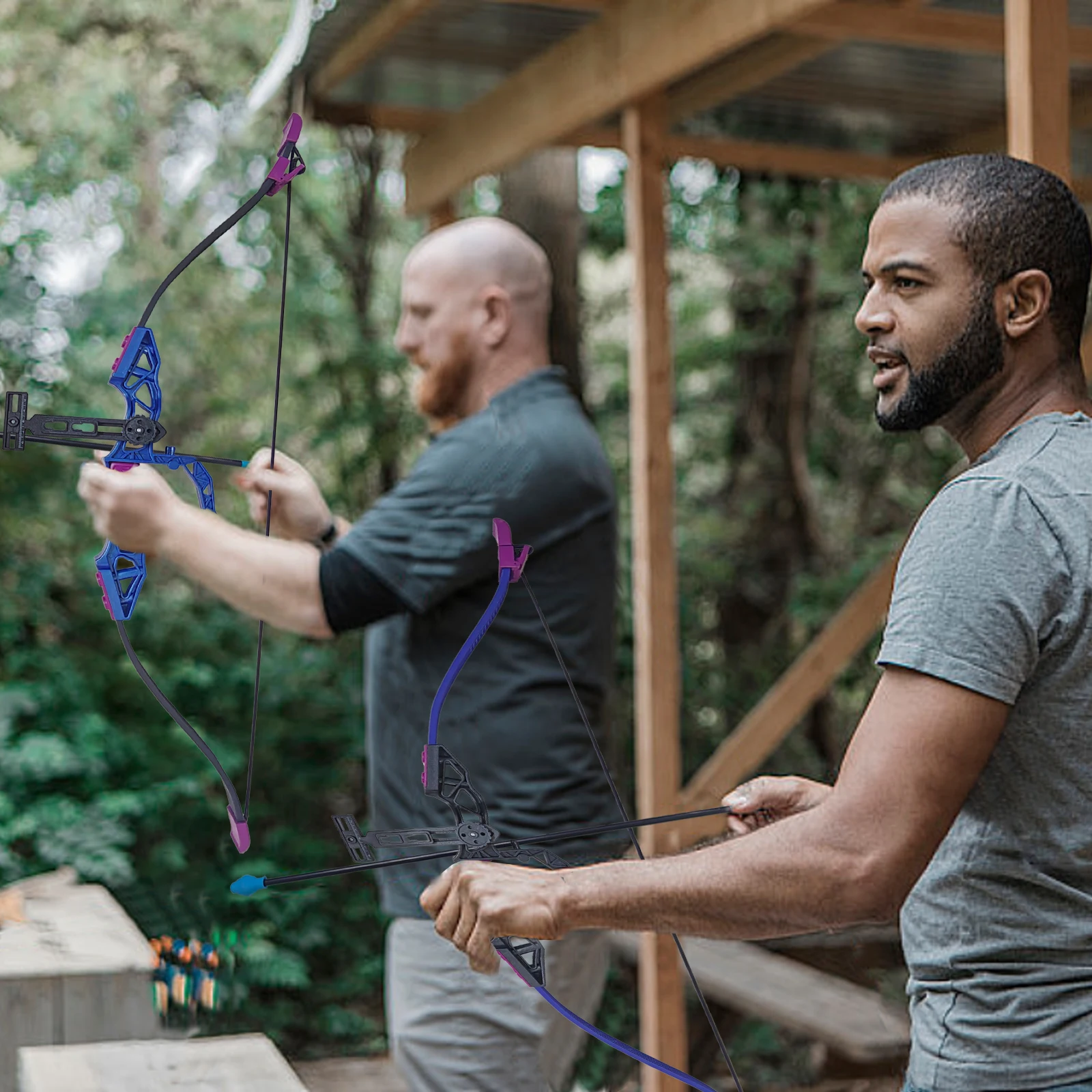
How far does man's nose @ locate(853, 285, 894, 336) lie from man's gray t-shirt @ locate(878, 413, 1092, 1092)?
0.51 ft

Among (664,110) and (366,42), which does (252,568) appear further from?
(366,42)

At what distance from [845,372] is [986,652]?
6.11m

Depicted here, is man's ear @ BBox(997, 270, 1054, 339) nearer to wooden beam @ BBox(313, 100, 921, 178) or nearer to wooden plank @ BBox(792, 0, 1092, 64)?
wooden plank @ BBox(792, 0, 1092, 64)

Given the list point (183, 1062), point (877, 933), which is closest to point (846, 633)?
point (877, 933)

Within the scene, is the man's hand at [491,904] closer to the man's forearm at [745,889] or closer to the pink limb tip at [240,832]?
the man's forearm at [745,889]

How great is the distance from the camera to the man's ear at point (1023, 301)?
1.33 metres

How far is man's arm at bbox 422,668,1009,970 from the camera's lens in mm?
1180

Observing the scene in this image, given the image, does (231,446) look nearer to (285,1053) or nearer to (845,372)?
(285,1053)

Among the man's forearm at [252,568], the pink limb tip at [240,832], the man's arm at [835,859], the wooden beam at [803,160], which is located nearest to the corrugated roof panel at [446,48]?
the wooden beam at [803,160]

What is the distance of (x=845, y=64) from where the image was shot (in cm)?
404

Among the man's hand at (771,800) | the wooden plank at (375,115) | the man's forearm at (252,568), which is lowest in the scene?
the man's hand at (771,800)

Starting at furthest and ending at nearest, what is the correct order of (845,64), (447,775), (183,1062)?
1. (845,64)
2. (183,1062)
3. (447,775)

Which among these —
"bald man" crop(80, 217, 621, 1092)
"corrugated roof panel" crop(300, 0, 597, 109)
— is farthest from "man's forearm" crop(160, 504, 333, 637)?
"corrugated roof panel" crop(300, 0, 597, 109)

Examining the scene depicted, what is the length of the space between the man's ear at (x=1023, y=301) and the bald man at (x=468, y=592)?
969mm
